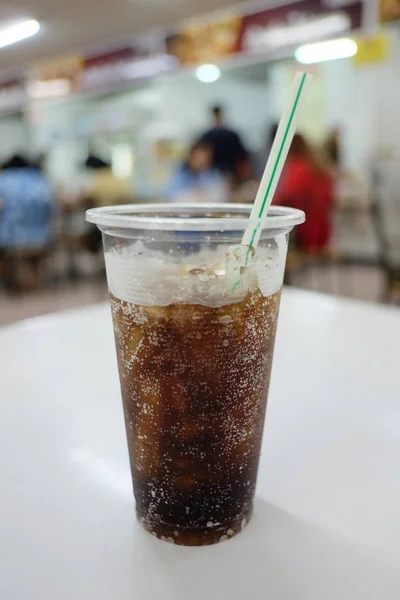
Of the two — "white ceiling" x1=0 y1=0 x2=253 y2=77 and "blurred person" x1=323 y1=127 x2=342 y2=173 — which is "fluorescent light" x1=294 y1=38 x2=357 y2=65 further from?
"white ceiling" x1=0 y1=0 x2=253 y2=77

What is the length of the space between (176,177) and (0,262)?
6.64 ft

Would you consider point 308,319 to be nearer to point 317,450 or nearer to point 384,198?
point 317,450

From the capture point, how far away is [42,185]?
5.09m

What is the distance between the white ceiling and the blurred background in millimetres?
26

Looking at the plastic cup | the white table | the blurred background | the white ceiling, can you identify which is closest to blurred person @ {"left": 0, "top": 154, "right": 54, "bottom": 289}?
the blurred background

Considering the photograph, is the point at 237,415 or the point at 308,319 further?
the point at 308,319

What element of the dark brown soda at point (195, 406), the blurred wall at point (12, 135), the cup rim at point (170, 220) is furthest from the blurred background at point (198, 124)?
the dark brown soda at point (195, 406)

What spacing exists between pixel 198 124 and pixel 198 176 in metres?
3.15

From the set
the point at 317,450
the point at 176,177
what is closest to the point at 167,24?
the point at 176,177

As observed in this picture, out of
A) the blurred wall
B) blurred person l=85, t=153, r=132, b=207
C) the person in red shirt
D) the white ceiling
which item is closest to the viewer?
the person in red shirt

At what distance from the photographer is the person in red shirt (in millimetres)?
3959

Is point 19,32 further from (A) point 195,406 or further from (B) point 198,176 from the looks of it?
(A) point 195,406

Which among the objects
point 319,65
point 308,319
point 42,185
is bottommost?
point 42,185

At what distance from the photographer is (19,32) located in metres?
6.03
